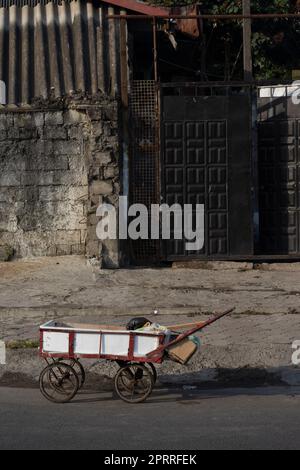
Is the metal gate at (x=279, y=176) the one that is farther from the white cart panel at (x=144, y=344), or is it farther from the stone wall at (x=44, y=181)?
the white cart panel at (x=144, y=344)

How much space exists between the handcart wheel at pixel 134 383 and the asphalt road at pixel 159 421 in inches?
3.7

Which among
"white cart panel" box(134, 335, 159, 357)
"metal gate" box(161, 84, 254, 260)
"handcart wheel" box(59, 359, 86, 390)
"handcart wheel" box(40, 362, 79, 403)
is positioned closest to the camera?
"white cart panel" box(134, 335, 159, 357)

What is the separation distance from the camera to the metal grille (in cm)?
1209

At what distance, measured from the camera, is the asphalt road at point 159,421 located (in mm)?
5855

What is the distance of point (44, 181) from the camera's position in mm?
11984

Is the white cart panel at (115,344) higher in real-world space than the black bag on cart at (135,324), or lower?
lower

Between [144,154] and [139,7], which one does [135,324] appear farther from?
[139,7]

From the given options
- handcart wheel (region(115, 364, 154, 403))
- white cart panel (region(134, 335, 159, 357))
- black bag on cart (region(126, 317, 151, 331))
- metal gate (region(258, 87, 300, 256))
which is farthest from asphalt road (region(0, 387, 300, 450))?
metal gate (region(258, 87, 300, 256))

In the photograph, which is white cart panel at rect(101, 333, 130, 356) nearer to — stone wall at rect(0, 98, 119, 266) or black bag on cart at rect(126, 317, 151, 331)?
black bag on cart at rect(126, 317, 151, 331)

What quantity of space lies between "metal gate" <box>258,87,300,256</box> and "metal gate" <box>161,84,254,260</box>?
0.53 metres

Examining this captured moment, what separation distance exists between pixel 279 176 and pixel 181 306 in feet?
10.4

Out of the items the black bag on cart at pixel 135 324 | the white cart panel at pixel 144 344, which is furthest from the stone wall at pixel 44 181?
the white cart panel at pixel 144 344

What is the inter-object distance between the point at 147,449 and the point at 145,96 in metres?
7.32
